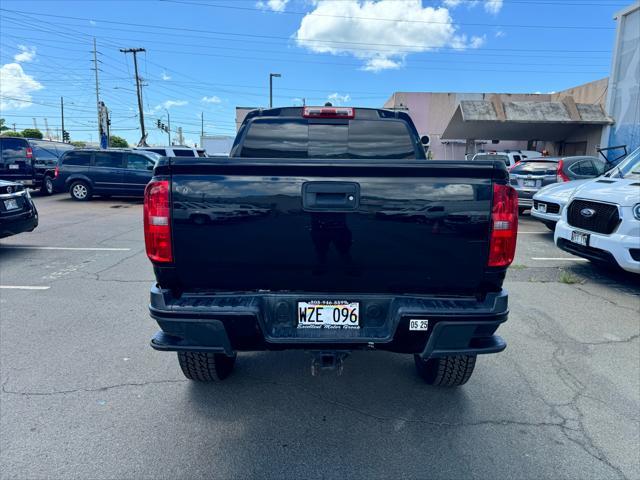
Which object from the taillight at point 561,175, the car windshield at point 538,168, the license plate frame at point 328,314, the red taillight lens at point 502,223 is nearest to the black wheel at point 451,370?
the license plate frame at point 328,314

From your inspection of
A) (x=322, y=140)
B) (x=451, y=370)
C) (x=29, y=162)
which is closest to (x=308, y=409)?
(x=451, y=370)

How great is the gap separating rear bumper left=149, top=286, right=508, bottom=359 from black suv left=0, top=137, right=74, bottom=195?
51.9 ft

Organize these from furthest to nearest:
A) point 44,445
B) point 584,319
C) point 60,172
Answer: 1. point 60,172
2. point 584,319
3. point 44,445

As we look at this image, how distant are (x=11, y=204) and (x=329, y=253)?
22.4 ft

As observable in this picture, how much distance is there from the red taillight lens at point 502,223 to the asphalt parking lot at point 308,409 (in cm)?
122

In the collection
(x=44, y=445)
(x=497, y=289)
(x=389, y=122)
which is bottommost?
(x=44, y=445)

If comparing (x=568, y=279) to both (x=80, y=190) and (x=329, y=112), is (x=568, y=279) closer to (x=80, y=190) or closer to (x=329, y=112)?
(x=329, y=112)

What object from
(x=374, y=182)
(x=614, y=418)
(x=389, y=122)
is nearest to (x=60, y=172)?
(x=389, y=122)

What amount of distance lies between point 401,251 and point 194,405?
6.06ft

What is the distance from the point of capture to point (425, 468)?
235 centimetres

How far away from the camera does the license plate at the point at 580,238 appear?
18.3ft

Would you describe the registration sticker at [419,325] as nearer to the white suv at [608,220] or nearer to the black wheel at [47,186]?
the white suv at [608,220]

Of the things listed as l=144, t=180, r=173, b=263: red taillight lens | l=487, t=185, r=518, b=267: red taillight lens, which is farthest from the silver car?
l=144, t=180, r=173, b=263: red taillight lens

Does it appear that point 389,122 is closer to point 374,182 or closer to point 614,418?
point 374,182
